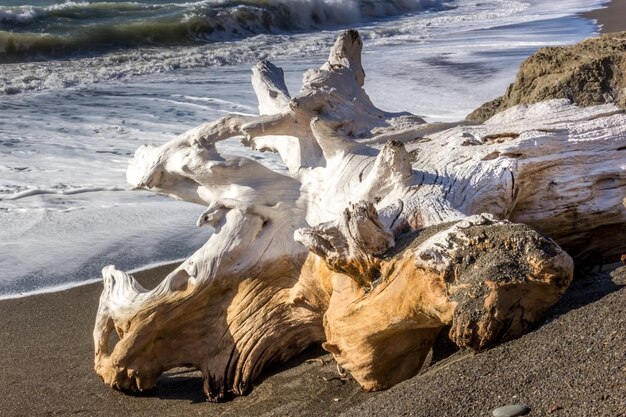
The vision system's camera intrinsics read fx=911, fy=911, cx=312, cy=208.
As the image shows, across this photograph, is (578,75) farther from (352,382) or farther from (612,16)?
(612,16)

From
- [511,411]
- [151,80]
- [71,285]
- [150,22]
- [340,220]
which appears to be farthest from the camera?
[150,22]

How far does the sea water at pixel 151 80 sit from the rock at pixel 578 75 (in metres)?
2.15

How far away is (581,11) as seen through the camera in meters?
16.7

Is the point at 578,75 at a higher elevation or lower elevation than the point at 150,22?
higher

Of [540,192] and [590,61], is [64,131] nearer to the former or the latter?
[590,61]

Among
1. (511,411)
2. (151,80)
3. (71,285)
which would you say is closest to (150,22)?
(151,80)

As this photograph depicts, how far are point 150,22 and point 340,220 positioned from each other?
13.2 meters

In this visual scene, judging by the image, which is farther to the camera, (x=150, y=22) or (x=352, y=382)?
(x=150, y=22)

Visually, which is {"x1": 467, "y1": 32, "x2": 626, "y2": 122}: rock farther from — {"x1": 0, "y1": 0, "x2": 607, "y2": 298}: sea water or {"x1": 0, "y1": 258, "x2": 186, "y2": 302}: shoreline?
{"x1": 0, "y1": 258, "x2": 186, "y2": 302}: shoreline

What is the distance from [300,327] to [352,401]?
0.56 meters

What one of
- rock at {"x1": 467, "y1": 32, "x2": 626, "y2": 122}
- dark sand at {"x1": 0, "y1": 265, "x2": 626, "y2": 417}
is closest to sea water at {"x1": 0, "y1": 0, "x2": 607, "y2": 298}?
dark sand at {"x1": 0, "y1": 265, "x2": 626, "y2": 417}

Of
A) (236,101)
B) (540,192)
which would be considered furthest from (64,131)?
(540,192)

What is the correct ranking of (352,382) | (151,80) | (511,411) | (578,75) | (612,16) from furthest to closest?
(612,16), (151,80), (578,75), (352,382), (511,411)

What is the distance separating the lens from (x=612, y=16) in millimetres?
15039
